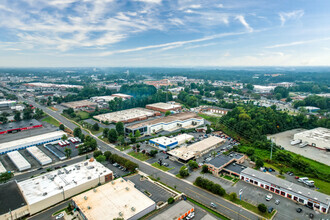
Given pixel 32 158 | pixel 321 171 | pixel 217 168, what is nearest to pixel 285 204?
pixel 217 168

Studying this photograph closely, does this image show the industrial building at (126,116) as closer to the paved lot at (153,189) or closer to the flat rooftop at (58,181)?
the flat rooftop at (58,181)

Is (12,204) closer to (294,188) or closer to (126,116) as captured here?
(294,188)

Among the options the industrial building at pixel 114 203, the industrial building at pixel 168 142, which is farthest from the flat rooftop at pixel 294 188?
the industrial building at pixel 114 203

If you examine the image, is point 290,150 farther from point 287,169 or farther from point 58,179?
point 58,179

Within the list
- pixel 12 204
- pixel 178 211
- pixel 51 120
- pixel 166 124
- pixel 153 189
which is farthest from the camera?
pixel 51 120

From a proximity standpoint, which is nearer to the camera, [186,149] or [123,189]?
[123,189]

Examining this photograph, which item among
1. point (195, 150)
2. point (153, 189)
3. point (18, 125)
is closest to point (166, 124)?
point (195, 150)
